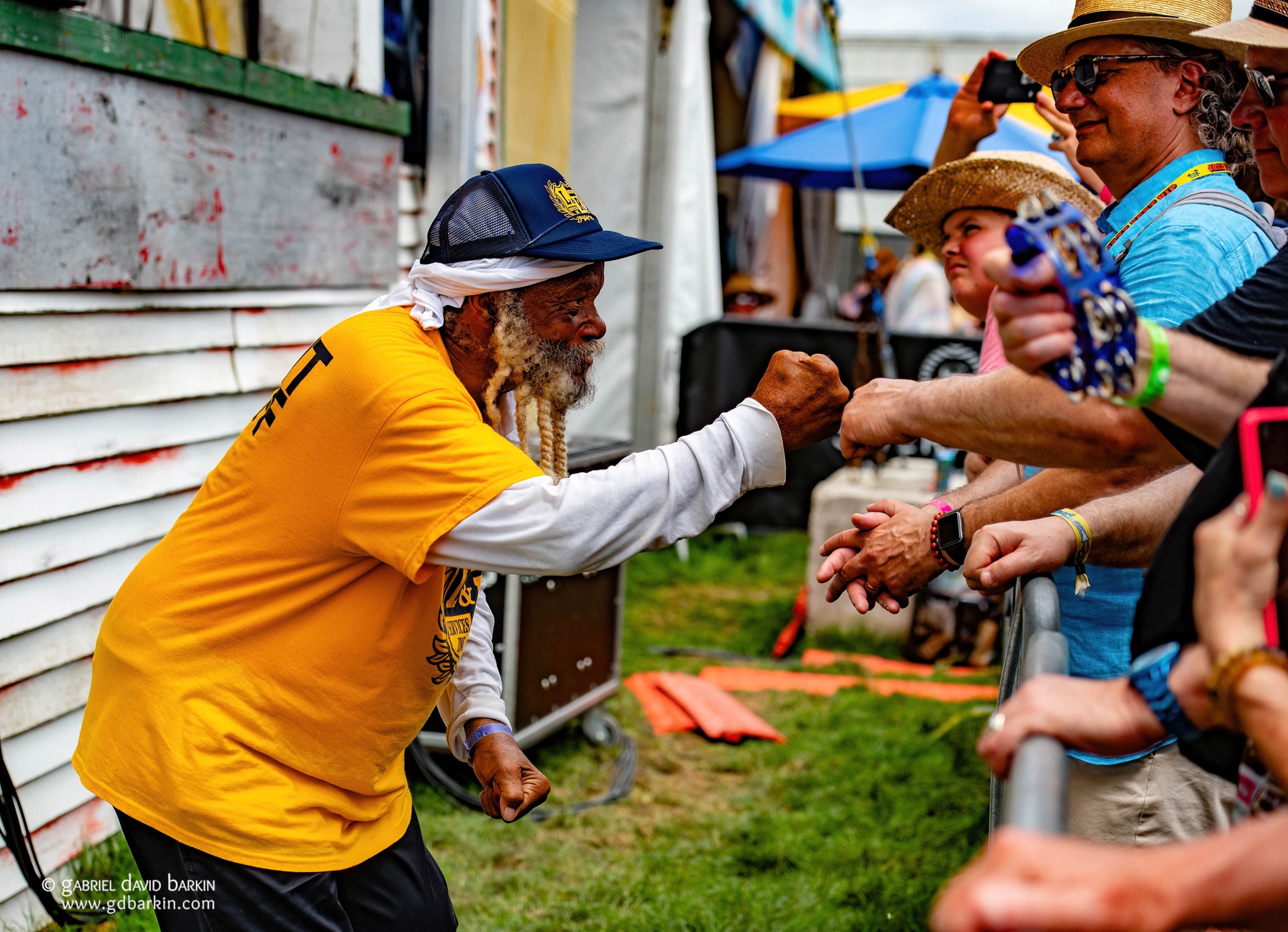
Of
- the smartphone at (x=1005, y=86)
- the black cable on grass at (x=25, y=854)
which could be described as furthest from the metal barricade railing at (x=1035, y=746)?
the black cable on grass at (x=25, y=854)

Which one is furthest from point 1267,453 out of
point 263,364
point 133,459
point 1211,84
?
point 263,364

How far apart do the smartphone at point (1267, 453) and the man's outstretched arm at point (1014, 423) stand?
38 cm

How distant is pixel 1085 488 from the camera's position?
2.37 metres

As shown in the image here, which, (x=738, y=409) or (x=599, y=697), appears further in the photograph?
(x=599, y=697)

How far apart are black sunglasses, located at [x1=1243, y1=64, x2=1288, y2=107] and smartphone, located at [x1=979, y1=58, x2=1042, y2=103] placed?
1685 millimetres

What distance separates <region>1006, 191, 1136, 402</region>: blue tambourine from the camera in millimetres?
1418

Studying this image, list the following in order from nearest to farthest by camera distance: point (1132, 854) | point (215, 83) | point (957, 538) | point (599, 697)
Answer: point (1132, 854) < point (957, 538) < point (215, 83) < point (599, 697)

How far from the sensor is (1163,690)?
134cm

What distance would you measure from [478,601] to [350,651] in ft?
2.04

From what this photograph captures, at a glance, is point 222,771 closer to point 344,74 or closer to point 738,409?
point 738,409

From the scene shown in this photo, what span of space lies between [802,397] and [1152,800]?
1.03m

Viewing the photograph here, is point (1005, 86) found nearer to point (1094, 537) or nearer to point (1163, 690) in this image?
point (1094, 537)

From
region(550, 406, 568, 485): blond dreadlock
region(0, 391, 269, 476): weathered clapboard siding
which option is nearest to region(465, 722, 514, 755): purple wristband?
region(550, 406, 568, 485): blond dreadlock

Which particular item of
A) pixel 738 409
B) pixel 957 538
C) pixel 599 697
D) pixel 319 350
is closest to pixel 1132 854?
pixel 738 409
